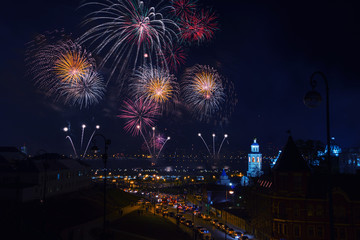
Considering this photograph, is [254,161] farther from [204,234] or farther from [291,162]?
[291,162]

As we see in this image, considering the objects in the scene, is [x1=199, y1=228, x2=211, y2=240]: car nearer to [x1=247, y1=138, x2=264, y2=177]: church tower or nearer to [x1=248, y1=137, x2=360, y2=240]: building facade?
[x1=248, y1=137, x2=360, y2=240]: building facade

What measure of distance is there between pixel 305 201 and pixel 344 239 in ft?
23.9

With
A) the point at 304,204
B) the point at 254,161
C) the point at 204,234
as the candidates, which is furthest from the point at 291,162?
the point at 254,161

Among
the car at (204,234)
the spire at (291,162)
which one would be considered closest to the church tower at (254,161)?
the car at (204,234)

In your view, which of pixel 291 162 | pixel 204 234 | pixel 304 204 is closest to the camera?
pixel 304 204

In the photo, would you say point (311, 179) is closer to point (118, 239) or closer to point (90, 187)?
point (118, 239)

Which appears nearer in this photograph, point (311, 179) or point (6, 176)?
point (311, 179)

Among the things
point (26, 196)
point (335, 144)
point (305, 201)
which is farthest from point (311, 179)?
point (335, 144)

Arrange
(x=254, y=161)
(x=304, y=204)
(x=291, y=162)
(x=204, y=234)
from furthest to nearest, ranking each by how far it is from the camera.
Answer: (x=254, y=161) → (x=204, y=234) → (x=291, y=162) → (x=304, y=204)

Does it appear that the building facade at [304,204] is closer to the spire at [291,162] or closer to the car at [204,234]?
the spire at [291,162]

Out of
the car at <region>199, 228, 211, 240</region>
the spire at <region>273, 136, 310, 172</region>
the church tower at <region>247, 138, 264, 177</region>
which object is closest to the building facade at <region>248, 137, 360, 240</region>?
the spire at <region>273, 136, 310, 172</region>

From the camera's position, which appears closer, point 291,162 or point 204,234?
point 291,162

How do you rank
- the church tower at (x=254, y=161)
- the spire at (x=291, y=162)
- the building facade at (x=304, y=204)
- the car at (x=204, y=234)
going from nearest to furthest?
the building facade at (x=304, y=204) → the spire at (x=291, y=162) → the car at (x=204, y=234) → the church tower at (x=254, y=161)

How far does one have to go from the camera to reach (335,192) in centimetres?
4722
